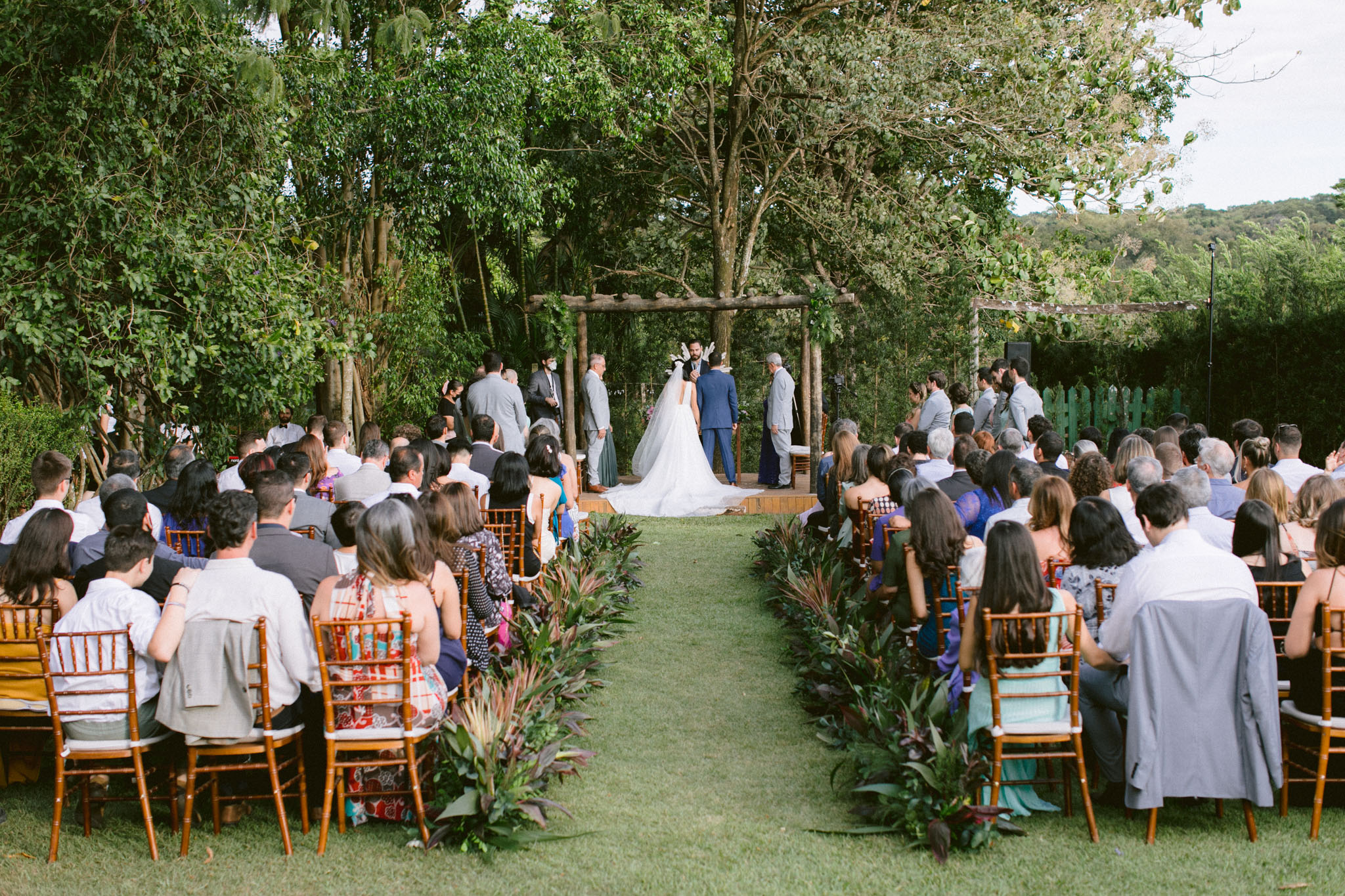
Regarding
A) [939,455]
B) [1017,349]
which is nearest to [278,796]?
[939,455]

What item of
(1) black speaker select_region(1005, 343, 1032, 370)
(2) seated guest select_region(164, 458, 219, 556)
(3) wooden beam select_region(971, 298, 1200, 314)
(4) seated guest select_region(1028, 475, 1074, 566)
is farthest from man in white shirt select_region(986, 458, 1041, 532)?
(3) wooden beam select_region(971, 298, 1200, 314)

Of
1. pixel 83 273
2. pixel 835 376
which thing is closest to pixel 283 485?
pixel 83 273

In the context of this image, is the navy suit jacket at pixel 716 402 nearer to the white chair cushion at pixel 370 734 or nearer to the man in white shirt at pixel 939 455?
the man in white shirt at pixel 939 455

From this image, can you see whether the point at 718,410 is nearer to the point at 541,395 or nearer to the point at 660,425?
the point at 660,425

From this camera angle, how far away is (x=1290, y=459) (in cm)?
622

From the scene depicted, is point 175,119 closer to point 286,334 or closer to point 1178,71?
point 286,334

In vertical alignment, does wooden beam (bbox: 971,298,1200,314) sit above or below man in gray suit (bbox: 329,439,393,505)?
above

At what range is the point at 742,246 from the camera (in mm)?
17328

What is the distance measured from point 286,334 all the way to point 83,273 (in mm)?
1528

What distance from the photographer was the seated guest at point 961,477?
6.00 meters

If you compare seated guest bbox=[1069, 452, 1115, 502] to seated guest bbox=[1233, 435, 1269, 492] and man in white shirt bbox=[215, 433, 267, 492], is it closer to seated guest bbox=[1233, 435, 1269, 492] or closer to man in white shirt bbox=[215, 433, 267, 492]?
seated guest bbox=[1233, 435, 1269, 492]

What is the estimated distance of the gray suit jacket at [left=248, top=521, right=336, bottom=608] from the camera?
4297 millimetres

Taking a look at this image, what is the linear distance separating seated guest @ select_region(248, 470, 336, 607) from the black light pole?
1036 centimetres

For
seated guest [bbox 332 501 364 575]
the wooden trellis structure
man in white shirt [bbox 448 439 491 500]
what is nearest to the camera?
seated guest [bbox 332 501 364 575]
